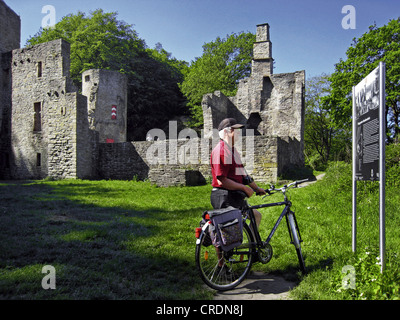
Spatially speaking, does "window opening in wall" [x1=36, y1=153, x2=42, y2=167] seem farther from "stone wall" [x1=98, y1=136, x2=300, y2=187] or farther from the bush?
the bush

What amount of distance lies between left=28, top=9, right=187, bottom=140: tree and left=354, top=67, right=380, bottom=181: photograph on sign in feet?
105

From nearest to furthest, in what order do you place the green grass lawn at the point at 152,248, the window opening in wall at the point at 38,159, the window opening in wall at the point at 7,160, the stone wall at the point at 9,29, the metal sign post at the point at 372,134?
the metal sign post at the point at 372,134 < the green grass lawn at the point at 152,248 < the window opening in wall at the point at 38,159 < the stone wall at the point at 9,29 < the window opening in wall at the point at 7,160

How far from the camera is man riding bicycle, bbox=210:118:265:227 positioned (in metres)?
3.63

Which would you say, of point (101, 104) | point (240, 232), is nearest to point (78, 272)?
point (240, 232)

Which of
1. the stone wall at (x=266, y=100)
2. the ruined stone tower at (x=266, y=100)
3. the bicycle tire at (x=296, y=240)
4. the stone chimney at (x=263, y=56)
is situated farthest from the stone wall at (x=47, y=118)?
the stone chimney at (x=263, y=56)

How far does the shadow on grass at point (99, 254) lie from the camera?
3.26m

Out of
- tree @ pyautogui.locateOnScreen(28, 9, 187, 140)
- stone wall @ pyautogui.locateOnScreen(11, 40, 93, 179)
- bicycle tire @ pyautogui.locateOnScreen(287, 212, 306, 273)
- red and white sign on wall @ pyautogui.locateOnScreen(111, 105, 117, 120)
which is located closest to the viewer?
bicycle tire @ pyautogui.locateOnScreen(287, 212, 306, 273)

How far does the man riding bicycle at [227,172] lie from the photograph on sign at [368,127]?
4.05ft

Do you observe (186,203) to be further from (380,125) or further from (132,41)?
(132,41)

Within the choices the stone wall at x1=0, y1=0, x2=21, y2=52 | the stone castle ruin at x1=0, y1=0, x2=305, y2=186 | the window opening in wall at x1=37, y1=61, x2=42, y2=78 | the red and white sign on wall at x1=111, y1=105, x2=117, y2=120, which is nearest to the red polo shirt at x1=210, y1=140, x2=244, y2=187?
the stone castle ruin at x1=0, y1=0, x2=305, y2=186

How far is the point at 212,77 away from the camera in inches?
1344

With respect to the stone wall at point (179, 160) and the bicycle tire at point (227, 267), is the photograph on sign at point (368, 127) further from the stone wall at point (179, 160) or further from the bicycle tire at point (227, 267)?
the stone wall at point (179, 160)
